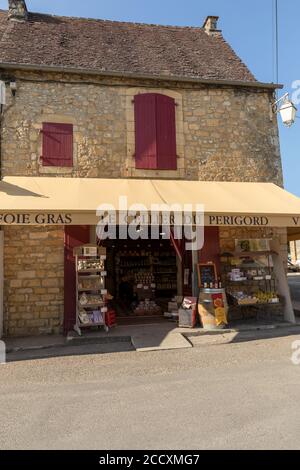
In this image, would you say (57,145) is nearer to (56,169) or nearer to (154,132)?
(56,169)

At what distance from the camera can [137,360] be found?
598cm

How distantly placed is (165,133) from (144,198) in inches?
100

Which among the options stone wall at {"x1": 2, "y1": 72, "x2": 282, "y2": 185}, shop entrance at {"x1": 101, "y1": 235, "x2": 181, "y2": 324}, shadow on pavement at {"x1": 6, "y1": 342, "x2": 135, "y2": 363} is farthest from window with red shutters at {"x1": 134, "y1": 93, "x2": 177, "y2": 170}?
shadow on pavement at {"x1": 6, "y1": 342, "x2": 135, "y2": 363}

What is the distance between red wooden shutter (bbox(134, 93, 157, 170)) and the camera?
9.06 metres

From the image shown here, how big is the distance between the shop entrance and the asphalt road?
472 cm

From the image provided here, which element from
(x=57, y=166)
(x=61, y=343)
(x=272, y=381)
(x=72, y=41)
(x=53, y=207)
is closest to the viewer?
(x=272, y=381)

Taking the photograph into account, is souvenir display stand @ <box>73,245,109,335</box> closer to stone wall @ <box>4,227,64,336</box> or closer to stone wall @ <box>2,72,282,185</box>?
stone wall @ <box>4,227,64,336</box>

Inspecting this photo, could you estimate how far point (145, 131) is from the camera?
920 cm

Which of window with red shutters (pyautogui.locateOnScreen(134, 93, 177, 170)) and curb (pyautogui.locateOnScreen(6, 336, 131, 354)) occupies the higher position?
window with red shutters (pyautogui.locateOnScreen(134, 93, 177, 170))

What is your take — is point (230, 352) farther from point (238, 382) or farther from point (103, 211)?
point (103, 211)

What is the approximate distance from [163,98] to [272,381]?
7.35m

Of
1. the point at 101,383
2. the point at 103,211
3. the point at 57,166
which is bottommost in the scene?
the point at 101,383

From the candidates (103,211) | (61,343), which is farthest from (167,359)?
(103,211)
